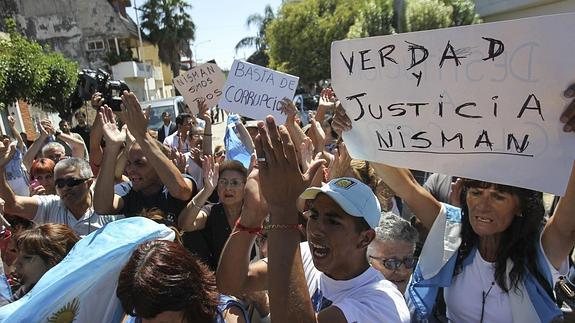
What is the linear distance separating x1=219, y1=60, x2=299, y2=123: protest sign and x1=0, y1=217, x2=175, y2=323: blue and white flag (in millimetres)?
2798

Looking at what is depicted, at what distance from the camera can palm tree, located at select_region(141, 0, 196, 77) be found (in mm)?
41719

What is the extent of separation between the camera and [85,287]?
1.55 meters

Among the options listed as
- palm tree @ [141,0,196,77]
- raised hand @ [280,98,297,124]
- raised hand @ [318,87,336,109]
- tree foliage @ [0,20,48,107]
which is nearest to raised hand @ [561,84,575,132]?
raised hand @ [280,98,297,124]

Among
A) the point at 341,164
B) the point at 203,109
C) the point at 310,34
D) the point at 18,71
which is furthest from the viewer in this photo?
the point at 310,34

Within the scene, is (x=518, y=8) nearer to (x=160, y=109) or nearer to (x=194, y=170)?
(x=160, y=109)

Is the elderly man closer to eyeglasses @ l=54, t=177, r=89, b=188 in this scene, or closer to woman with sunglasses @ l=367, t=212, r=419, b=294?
eyeglasses @ l=54, t=177, r=89, b=188

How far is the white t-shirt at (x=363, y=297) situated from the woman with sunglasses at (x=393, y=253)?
483mm

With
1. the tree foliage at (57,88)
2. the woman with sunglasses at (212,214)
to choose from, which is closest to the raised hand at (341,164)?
the woman with sunglasses at (212,214)

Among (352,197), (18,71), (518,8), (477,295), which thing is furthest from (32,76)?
(518,8)

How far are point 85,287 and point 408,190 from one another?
4.65ft

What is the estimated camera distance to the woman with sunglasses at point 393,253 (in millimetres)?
2127

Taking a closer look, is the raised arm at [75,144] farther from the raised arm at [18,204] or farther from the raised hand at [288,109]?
the raised hand at [288,109]

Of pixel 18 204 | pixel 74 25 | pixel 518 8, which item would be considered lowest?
pixel 18 204

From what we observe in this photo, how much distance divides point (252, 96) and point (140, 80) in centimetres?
3158
